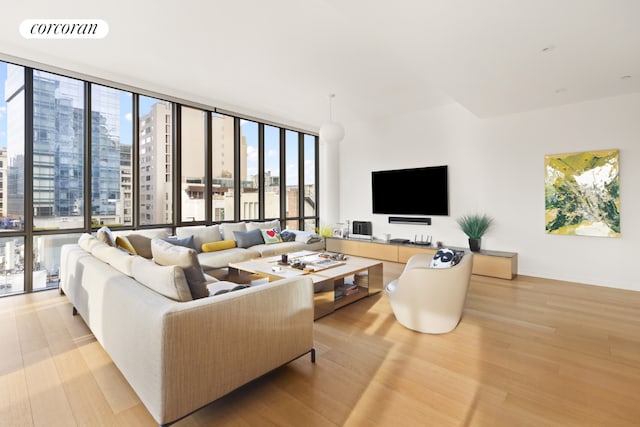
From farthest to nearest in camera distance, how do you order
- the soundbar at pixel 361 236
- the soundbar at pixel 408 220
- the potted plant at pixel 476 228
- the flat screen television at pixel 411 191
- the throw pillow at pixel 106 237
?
the soundbar at pixel 361 236, the soundbar at pixel 408 220, the flat screen television at pixel 411 191, the potted plant at pixel 476 228, the throw pillow at pixel 106 237

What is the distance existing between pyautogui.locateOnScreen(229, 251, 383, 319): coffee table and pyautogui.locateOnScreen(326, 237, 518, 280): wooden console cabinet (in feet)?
6.23

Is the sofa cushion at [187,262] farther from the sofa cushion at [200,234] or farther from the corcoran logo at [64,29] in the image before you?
the corcoran logo at [64,29]

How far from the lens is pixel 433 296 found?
8.92 feet

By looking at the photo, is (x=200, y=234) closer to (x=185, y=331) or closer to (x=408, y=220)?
(x=185, y=331)

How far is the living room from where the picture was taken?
188 cm

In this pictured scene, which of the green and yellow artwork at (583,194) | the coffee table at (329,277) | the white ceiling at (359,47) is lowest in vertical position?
the coffee table at (329,277)

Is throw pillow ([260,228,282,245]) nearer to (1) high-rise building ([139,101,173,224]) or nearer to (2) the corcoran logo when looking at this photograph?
(1) high-rise building ([139,101,173,224])

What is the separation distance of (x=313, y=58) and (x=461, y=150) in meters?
3.14

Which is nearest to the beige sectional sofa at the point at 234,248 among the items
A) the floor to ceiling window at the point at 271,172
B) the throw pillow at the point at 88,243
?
the floor to ceiling window at the point at 271,172

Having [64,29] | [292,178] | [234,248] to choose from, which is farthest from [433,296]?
A: [292,178]

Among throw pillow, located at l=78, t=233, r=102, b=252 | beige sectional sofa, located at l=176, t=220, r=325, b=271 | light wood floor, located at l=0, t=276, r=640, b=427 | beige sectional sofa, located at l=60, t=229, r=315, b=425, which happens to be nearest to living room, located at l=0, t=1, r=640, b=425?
light wood floor, located at l=0, t=276, r=640, b=427

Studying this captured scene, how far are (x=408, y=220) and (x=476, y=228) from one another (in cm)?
134

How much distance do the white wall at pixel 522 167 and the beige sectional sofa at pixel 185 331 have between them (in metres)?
4.16

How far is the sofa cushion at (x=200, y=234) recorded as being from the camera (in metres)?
4.70
